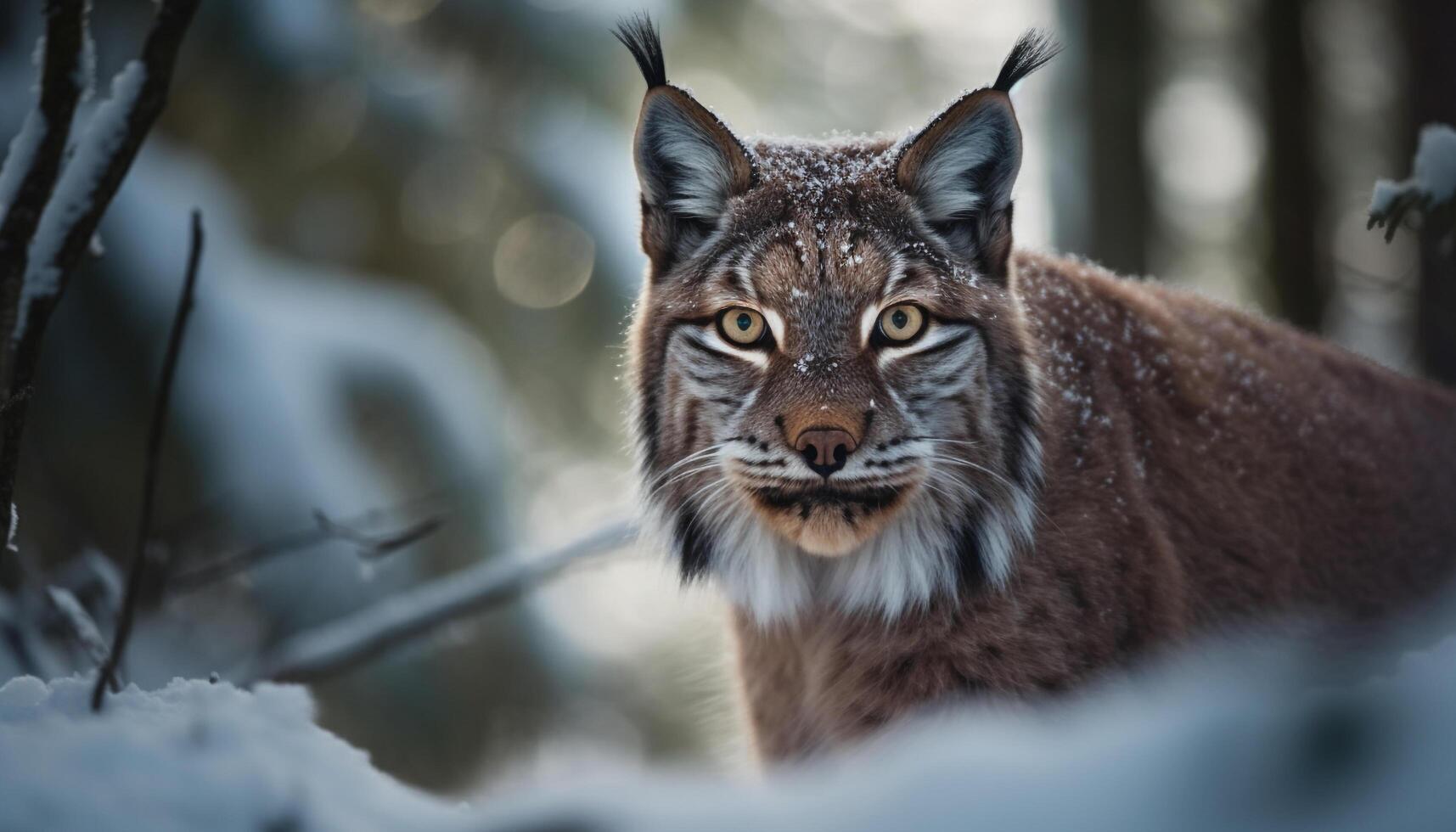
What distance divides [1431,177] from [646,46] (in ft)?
5.33

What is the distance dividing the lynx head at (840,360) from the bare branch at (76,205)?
44.0 inches

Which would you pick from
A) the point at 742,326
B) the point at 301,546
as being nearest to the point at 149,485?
the point at 301,546

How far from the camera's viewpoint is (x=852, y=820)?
120 centimetres

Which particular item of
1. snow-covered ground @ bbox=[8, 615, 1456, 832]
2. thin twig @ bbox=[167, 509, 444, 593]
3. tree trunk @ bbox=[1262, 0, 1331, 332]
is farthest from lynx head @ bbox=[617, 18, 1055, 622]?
tree trunk @ bbox=[1262, 0, 1331, 332]

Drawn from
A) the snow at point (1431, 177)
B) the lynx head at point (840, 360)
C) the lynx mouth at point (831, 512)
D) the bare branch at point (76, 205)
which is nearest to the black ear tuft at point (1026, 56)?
the lynx head at point (840, 360)

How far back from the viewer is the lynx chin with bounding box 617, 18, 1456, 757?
2.63 meters

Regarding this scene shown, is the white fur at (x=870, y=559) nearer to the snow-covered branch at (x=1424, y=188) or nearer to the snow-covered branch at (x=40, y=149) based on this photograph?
the snow-covered branch at (x=1424, y=188)

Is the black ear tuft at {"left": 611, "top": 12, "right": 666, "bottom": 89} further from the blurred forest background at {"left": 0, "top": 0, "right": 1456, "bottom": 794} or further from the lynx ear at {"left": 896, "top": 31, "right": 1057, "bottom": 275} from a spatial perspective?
the blurred forest background at {"left": 0, "top": 0, "right": 1456, "bottom": 794}

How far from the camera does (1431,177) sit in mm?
2059

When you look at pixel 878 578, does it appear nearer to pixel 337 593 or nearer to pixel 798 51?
pixel 337 593

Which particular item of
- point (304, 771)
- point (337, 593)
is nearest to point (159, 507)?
point (337, 593)

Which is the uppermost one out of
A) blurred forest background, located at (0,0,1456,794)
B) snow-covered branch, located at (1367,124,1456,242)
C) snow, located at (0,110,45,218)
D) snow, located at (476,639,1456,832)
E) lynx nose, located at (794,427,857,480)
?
snow, located at (0,110,45,218)

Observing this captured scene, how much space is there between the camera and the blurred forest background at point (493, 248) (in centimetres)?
507

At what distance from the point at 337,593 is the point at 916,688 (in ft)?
11.8
